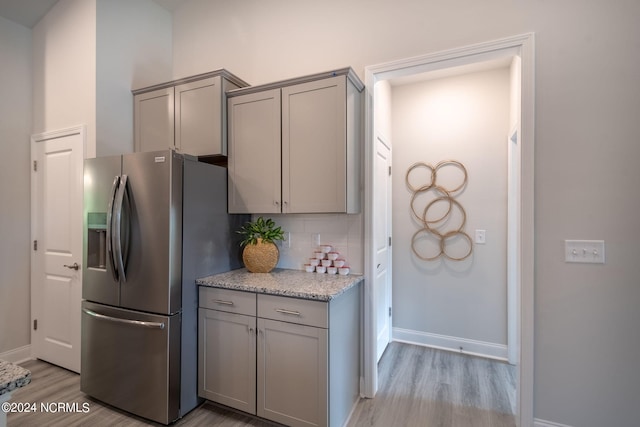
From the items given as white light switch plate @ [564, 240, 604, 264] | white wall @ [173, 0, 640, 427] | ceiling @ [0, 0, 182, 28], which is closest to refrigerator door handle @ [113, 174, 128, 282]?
ceiling @ [0, 0, 182, 28]

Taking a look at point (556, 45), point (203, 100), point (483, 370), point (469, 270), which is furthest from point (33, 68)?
point (483, 370)

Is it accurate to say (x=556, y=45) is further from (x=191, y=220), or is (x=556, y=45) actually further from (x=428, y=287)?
(x=191, y=220)

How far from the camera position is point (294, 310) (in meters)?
1.90

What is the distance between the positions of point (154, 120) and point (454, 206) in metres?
2.99

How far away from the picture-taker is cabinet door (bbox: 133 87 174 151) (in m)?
2.67

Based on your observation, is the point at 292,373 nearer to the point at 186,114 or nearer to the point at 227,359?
the point at 227,359

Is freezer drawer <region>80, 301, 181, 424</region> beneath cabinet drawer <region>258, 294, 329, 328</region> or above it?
beneath

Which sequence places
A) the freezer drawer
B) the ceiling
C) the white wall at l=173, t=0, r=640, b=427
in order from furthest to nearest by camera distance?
the ceiling → the freezer drawer → the white wall at l=173, t=0, r=640, b=427

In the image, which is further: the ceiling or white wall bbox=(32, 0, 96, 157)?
the ceiling

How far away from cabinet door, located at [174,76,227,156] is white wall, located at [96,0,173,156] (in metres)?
0.61

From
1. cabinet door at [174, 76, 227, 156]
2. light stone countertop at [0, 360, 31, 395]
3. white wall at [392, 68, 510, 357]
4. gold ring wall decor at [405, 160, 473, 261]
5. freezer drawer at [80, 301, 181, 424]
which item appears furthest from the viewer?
gold ring wall decor at [405, 160, 473, 261]

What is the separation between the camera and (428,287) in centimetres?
332

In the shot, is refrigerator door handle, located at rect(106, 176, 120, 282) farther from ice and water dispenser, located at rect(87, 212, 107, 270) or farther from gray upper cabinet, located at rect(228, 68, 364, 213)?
gray upper cabinet, located at rect(228, 68, 364, 213)

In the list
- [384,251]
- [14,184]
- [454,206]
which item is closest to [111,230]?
[14,184]
